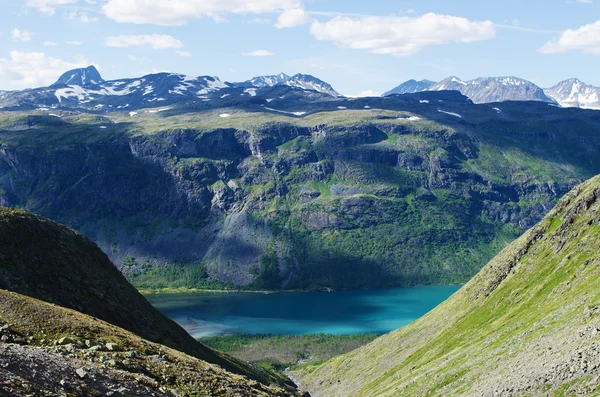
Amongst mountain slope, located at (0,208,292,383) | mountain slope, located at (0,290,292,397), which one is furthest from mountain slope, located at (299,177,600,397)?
mountain slope, located at (0,208,292,383)

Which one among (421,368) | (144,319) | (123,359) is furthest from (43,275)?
(421,368)

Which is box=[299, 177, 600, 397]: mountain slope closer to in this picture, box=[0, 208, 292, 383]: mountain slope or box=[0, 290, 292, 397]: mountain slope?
box=[0, 290, 292, 397]: mountain slope

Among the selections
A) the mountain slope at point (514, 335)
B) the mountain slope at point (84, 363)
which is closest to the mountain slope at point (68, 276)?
the mountain slope at point (84, 363)

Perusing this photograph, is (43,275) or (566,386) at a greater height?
(43,275)

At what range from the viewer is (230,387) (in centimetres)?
5812

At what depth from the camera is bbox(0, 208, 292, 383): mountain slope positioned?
82.9m

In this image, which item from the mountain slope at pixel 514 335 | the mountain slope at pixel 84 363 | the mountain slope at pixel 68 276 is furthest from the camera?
the mountain slope at pixel 68 276

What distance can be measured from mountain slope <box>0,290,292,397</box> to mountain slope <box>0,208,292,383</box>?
74.4ft

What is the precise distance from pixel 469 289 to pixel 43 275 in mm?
98647

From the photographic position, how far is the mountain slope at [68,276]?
82.9 metres

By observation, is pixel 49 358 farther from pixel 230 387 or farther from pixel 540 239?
pixel 540 239

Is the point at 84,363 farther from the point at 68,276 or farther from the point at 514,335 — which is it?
the point at 514,335

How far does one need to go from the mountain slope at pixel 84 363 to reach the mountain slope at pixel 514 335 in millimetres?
28604

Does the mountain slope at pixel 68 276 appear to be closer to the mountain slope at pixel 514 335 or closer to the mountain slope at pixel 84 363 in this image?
the mountain slope at pixel 84 363
